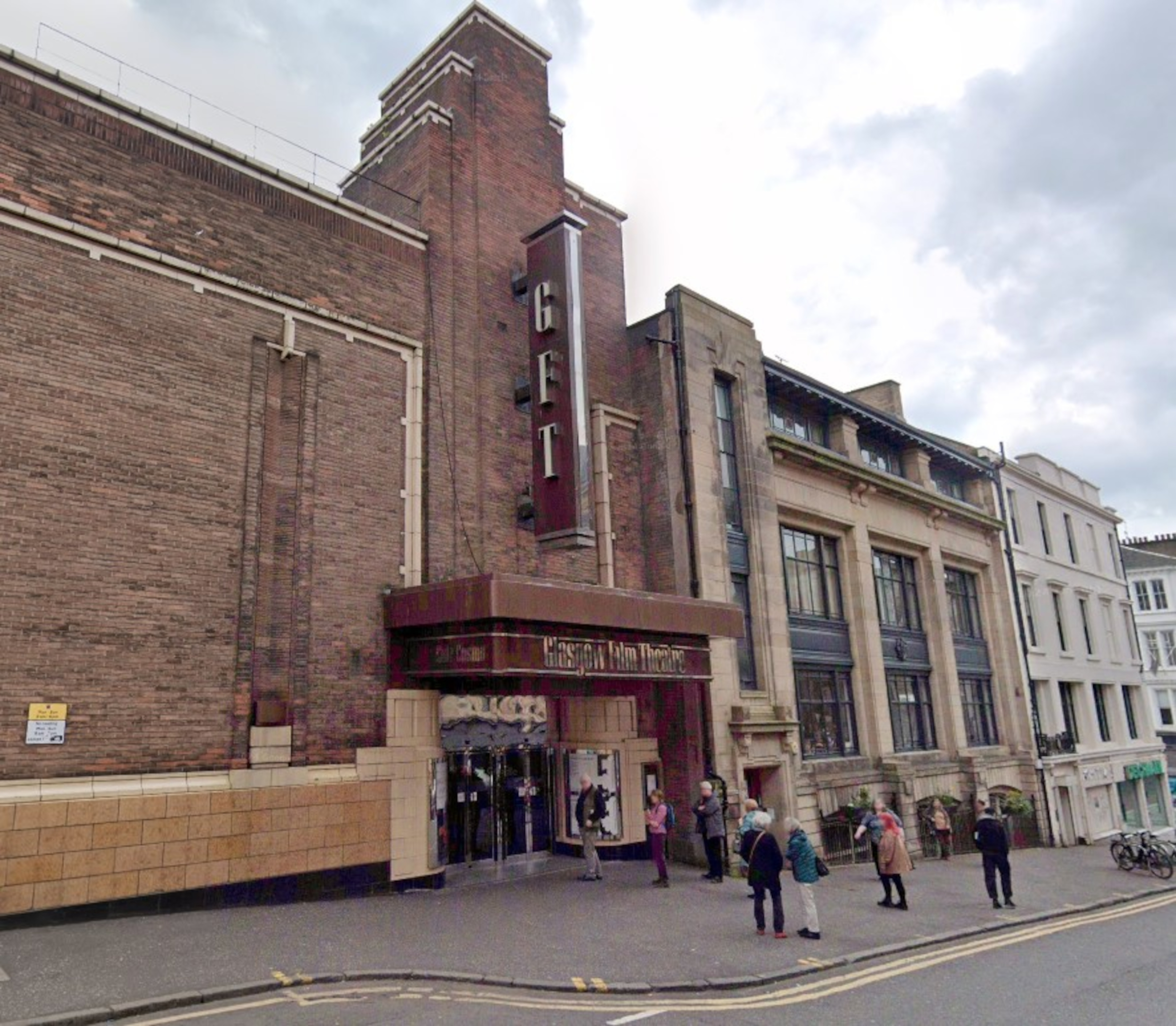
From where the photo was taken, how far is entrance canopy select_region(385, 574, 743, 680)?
1306 centimetres

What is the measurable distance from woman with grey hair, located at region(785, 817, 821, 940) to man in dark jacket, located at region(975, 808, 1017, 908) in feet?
14.9

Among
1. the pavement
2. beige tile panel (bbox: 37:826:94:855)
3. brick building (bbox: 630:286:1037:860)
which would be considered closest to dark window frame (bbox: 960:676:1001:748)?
brick building (bbox: 630:286:1037:860)

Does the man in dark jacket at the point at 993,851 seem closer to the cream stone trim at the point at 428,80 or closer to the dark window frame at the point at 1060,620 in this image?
the cream stone trim at the point at 428,80

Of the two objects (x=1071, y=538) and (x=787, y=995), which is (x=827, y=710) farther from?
(x=1071, y=538)

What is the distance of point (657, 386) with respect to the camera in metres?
19.7

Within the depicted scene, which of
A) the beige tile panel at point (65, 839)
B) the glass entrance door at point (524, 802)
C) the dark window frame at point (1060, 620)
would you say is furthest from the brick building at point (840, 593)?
the beige tile panel at point (65, 839)

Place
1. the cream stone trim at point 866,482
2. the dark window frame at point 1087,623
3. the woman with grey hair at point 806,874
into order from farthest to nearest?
the dark window frame at point 1087,623
the cream stone trim at point 866,482
the woman with grey hair at point 806,874

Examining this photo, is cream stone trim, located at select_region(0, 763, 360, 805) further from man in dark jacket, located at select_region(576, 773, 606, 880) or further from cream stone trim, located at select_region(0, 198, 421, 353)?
cream stone trim, located at select_region(0, 198, 421, 353)

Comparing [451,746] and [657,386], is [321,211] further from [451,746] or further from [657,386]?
[451,746]

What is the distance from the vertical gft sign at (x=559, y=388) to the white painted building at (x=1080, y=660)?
844 inches

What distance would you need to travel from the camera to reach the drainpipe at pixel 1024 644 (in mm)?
28125

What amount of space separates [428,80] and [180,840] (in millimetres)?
15758

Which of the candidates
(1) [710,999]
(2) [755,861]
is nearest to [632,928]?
(2) [755,861]

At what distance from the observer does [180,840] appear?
11398mm
